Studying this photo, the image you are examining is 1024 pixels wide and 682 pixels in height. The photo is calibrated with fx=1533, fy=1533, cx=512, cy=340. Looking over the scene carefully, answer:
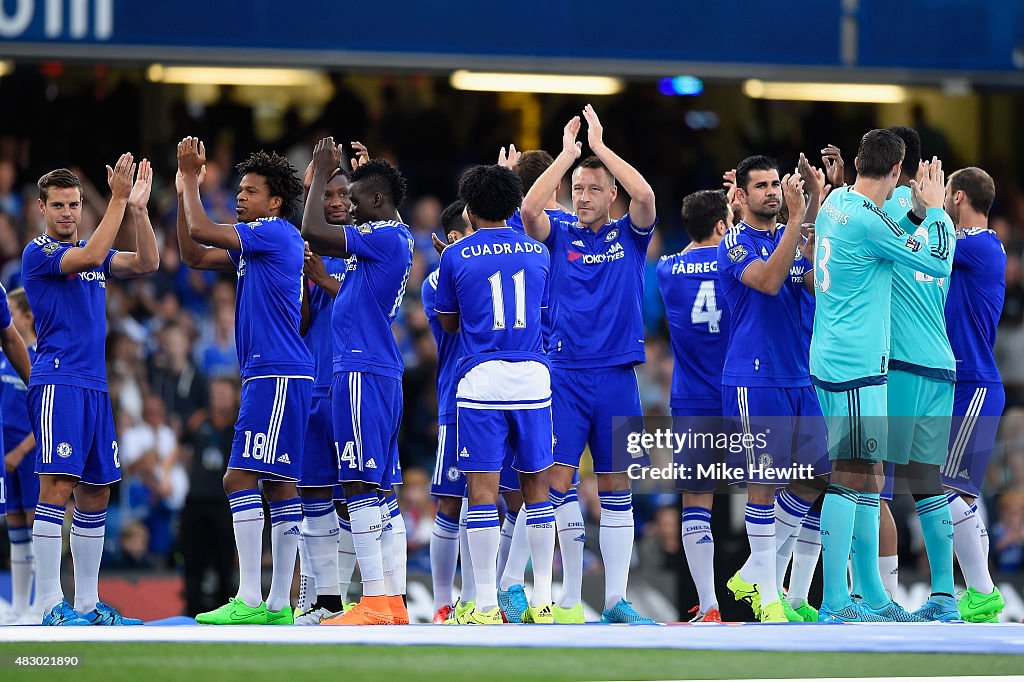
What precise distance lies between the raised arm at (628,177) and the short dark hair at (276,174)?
199 cm

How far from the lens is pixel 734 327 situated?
10094 mm

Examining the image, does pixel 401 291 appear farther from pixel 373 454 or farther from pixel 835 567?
pixel 835 567

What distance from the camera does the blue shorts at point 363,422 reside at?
9.46m

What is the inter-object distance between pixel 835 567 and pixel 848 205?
225cm

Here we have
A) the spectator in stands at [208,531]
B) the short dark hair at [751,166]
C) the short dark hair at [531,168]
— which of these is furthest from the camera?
the spectator in stands at [208,531]

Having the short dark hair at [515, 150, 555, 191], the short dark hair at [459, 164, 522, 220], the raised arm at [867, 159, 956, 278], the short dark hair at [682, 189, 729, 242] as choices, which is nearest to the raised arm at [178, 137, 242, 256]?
the short dark hair at [459, 164, 522, 220]

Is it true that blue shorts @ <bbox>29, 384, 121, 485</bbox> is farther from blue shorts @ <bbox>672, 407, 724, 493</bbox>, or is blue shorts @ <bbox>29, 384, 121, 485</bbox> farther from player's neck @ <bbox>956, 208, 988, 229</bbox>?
player's neck @ <bbox>956, 208, 988, 229</bbox>

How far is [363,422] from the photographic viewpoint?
952 centimetres

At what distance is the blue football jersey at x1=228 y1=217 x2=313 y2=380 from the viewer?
31.9 ft

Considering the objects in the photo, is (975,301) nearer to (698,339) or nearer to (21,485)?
(698,339)

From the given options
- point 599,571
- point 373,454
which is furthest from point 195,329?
point 373,454

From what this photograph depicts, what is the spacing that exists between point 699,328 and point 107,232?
13.0 ft

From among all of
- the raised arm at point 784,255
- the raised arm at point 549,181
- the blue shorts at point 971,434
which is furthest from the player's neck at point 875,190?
the raised arm at point 549,181

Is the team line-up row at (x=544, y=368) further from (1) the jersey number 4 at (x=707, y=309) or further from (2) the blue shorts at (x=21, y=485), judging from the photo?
(2) the blue shorts at (x=21, y=485)
